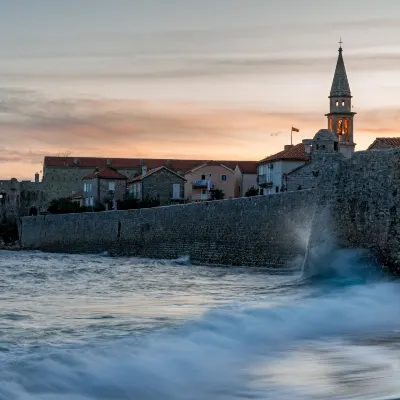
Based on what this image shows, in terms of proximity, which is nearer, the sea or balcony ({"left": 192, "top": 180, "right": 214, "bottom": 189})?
the sea

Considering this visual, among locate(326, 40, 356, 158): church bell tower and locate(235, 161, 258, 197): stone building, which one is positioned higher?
locate(326, 40, 356, 158): church bell tower

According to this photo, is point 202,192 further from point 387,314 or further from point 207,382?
point 207,382

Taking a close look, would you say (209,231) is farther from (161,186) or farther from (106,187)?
(106,187)

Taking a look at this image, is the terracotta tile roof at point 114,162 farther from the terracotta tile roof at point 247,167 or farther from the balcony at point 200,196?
the balcony at point 200,196

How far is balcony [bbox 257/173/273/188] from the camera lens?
58.9 metres

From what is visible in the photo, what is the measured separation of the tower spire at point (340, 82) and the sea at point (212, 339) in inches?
1560

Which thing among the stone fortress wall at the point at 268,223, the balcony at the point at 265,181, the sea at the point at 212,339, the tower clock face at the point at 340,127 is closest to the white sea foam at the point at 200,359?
the sea at the point at 212,339

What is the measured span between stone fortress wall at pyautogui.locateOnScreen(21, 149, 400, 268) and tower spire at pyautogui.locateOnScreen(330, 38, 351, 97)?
34.8 feet

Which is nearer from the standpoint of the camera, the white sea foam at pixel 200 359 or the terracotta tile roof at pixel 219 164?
the white sea foam at pixel 200 359

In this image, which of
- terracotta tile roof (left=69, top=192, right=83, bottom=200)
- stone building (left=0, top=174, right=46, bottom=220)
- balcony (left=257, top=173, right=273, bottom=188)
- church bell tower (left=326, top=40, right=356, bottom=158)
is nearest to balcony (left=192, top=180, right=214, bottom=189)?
balcony (left=257, top=173, right=273, bottom=188)

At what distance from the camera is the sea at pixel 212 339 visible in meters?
8.96

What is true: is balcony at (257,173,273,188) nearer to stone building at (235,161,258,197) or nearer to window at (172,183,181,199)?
window at (172,183,181,199)

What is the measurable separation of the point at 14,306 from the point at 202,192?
56517mm

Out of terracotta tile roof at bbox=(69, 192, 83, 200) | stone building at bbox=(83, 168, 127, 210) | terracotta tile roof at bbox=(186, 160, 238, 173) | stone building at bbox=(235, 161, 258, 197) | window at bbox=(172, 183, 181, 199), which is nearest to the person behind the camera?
window at bbox=(172, 183, 181, 199)
